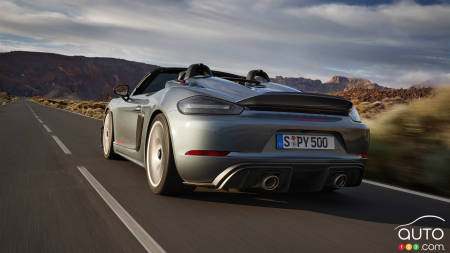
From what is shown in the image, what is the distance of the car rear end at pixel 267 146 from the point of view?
11.2ft

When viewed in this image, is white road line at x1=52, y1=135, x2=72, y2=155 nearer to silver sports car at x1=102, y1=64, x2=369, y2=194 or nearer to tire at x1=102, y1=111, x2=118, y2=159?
tire at x1=102, y1=111, x2=118, y2=159

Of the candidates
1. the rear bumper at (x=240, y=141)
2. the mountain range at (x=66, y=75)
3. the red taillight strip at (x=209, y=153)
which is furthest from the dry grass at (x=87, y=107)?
the mountain range at (x=66, y=75)

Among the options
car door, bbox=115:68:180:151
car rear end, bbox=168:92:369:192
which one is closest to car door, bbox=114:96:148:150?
car door, bbox=115:68:180:151

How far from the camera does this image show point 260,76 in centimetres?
514

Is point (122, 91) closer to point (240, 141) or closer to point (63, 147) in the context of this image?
point (240, 141)

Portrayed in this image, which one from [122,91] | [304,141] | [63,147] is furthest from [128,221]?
[63,147]

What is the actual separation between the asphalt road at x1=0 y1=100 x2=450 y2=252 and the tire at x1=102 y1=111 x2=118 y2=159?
1.15m

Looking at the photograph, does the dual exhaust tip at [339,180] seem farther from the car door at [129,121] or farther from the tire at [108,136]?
the tire at [108,136]

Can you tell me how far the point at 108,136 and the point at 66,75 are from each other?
193875 mm

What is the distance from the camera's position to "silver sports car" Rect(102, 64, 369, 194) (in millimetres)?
3432

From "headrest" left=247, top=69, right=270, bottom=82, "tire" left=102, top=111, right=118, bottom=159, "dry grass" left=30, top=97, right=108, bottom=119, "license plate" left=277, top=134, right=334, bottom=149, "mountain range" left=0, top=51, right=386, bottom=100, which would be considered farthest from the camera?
"mountain range" left=0, top=51, right=386, bottom=100

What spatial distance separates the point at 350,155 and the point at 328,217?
24.9 inches

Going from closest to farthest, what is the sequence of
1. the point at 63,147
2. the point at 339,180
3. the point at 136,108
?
1. the point at 339,180
2. the point at 136,108
3. the point at 63,147

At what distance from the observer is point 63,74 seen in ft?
612
